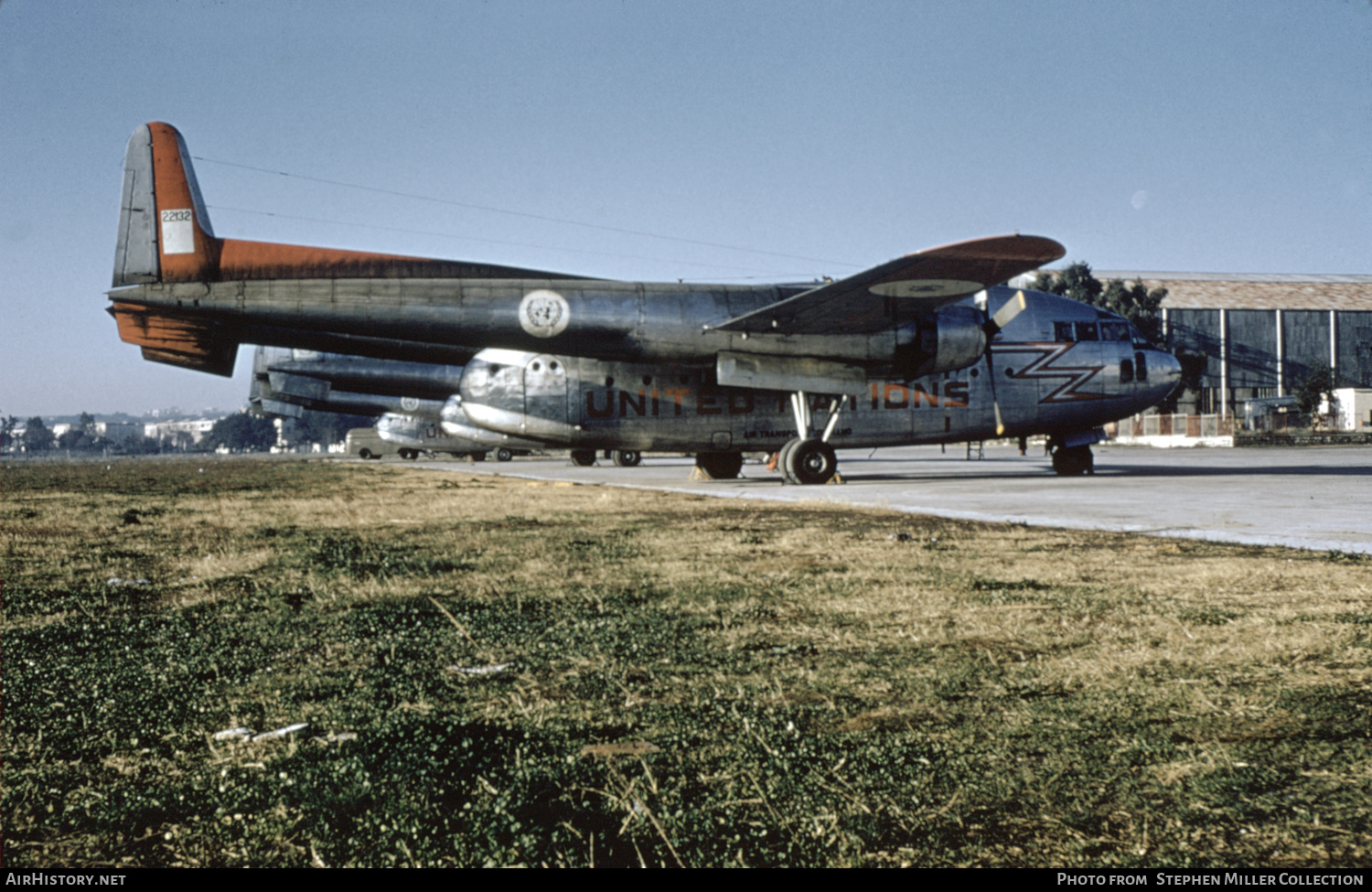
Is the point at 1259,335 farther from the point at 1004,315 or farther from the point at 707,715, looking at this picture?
the point at 707,715

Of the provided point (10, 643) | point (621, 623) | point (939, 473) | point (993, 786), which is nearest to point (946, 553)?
point (621, 623)

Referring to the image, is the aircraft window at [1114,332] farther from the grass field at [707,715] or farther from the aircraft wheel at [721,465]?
the grass field at [707,715]

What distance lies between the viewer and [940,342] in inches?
733

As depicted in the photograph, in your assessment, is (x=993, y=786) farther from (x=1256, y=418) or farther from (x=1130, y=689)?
(x=1256, y=418)

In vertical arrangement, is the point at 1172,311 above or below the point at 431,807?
above

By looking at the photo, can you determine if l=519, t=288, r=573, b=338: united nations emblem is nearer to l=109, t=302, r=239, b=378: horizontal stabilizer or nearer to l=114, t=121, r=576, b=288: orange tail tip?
l=114, t=121, r=576, b=288: orange tail tip

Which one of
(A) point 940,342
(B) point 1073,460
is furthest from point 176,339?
(B) point 1073,460

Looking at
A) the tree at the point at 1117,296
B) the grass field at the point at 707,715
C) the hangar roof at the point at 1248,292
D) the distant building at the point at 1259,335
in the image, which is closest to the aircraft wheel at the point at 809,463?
the grass field at the point at 707,715

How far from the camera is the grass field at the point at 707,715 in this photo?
2152 millimetres

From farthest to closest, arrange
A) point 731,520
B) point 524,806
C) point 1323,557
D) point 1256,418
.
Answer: point 1256,418 → point 731,520 → point 1323,557 → point 524,806

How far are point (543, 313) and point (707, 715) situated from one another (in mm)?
14748

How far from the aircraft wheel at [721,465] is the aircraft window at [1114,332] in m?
8.85

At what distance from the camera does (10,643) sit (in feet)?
14.7
